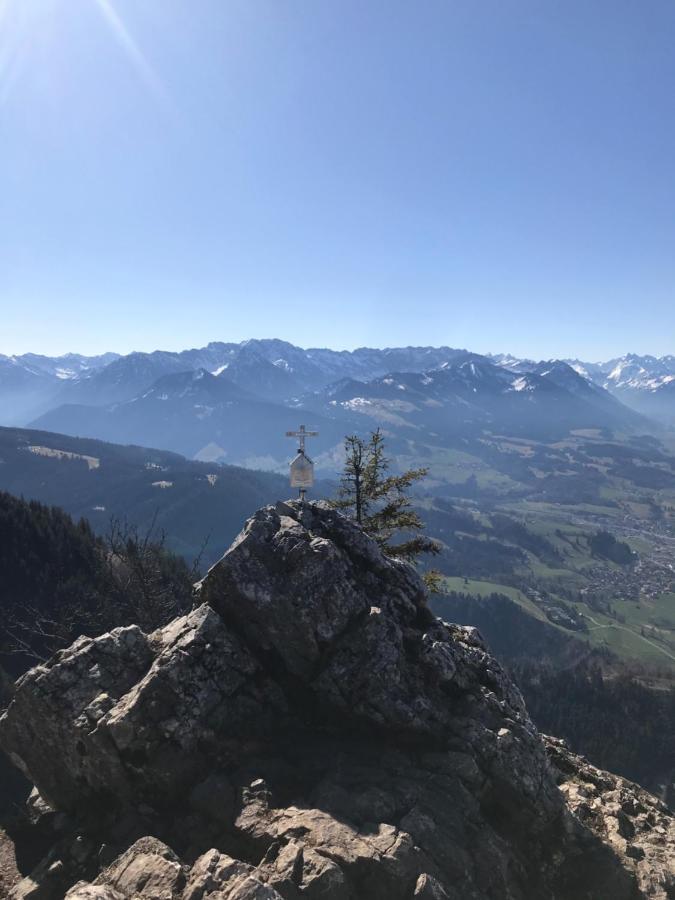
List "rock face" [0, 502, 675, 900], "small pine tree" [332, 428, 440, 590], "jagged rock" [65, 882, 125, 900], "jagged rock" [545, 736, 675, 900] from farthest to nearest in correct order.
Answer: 1. "small pine tree" [332, 428, 440, 590]
2. "jagged rock" [545, 736, 675, 900]
3. "rock face" [0, 502, 675, 900]
4. "jagged rock" [65, 882, 125, 900]

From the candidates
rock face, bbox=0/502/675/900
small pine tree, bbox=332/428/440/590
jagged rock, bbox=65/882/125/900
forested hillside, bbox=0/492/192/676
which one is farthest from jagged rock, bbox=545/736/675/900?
forested hillside, bbox=0/492/192/676

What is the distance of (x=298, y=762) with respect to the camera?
52.5ft

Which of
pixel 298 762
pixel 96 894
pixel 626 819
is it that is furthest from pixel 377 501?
pixel 96 894

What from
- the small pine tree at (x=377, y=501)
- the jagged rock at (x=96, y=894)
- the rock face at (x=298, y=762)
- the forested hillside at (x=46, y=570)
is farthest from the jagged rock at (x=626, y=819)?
the forested hillside at (x=46, y=570)

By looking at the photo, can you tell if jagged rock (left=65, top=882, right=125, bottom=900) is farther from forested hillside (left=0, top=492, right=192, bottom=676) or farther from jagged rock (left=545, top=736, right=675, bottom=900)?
forested hillside (left=0, top=492, right=192, bottom=676)

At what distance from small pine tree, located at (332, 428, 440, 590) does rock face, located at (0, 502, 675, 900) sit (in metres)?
9.42

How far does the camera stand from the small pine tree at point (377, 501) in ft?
101

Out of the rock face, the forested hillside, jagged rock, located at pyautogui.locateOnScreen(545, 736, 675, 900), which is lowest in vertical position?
the forested hillside

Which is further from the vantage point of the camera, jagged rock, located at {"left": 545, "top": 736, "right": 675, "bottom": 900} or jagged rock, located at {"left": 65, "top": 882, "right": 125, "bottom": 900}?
jagged rock, located at {"left": 545, "top": 736, "right": 675, "bottom": 900}

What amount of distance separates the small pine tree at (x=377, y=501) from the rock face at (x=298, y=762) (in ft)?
30.9

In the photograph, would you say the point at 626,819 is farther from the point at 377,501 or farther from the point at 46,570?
the point at 46,570

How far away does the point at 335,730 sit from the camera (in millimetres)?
17219

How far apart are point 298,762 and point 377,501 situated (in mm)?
18201

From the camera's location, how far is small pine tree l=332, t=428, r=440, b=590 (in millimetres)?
30766
